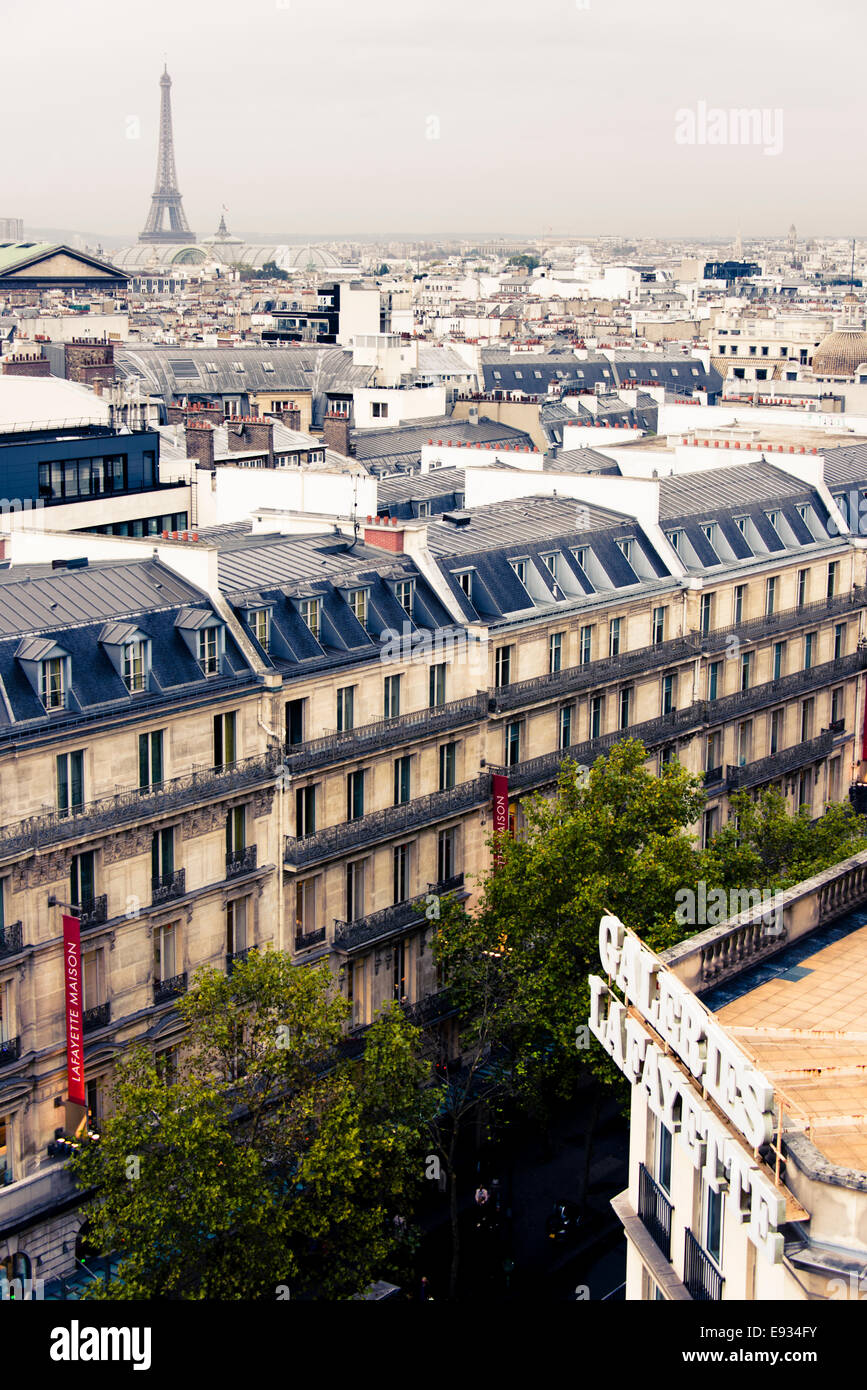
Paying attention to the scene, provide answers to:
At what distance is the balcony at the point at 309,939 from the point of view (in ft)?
145

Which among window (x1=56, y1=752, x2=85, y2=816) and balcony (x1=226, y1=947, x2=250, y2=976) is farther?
balcony (x1=226, y1=947, x2=250, y2=976)

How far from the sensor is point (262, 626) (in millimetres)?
44125

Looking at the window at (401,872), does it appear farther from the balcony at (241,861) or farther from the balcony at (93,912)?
the balcony at (93,912)

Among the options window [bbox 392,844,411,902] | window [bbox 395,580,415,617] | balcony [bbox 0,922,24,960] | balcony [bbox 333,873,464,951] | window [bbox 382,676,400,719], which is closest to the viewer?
balcony [bbox 0,922,24,960]

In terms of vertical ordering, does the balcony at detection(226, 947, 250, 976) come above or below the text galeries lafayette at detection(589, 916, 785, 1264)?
below

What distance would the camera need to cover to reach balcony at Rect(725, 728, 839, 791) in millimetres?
59219

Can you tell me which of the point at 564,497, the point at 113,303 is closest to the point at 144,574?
the point at 564,497

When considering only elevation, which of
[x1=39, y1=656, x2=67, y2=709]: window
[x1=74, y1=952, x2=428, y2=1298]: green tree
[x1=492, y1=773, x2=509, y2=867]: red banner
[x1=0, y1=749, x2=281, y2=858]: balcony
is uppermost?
[x1=39, y1=656, x2=67, y2=709]: window

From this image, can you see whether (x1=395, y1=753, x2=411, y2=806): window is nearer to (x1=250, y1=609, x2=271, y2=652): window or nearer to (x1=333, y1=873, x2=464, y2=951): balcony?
(x1=333, y1=873, x2=464, y2=951): balcony

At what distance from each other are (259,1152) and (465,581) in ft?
64.5

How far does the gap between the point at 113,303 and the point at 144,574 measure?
14975 centimetres

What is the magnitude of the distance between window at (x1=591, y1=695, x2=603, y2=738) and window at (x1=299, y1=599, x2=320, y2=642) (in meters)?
11.3

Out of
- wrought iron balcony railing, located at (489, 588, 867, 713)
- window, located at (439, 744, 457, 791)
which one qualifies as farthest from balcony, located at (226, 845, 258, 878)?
wrought iron balcony railing, located at (489, 588, 867, 713)

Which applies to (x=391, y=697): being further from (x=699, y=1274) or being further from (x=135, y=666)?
(x=699, y=1274)
